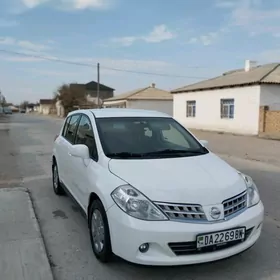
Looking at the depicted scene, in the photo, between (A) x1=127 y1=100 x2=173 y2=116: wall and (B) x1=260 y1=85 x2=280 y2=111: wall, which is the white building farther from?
(A) x1=127 y1=100 x2=173 y2=116: wall

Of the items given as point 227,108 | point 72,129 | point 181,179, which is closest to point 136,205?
point 181,179

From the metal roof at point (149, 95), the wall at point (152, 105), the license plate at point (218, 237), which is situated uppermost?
the metal roof at point (149, 95)

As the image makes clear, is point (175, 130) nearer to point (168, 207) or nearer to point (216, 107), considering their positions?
point (168, 207)

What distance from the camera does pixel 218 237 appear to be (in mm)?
3047

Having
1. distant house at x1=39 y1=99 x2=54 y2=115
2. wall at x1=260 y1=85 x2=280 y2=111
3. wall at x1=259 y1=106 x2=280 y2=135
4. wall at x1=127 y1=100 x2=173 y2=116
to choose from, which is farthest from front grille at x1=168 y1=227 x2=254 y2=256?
distant house at x1=39 y1=99 x2=54 y2=115

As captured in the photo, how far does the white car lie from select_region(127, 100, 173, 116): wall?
117 feet

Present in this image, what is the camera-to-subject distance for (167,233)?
116 inches

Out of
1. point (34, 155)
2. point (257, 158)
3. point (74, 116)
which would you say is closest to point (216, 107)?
point (257, 158)

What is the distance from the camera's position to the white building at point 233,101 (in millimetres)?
20359

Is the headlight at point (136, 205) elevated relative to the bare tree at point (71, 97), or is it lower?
lower

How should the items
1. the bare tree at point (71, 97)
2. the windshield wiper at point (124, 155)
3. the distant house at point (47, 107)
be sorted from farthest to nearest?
the distant house at point (47, 107) < the bare tree at point (71, 97) < the windshield wiper at point (124, 155)

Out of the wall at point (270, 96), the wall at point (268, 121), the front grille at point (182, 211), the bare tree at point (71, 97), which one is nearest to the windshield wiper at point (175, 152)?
the front grille at point (182, 211)

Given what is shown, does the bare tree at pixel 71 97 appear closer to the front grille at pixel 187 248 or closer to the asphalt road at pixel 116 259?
the asphalt road at pixel 116 259

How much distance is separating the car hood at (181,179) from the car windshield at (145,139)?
248 mm
